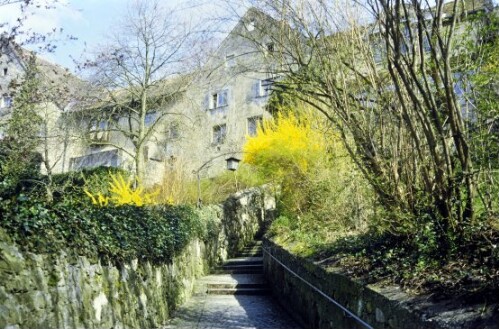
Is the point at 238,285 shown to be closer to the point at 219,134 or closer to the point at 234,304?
the point at 234,304

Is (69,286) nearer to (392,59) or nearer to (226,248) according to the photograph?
(392,59)

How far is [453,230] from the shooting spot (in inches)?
165

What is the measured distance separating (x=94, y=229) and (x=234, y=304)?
4738 mm

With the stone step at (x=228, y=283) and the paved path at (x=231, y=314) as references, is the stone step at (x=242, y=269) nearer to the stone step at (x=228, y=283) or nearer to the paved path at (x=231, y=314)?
the stone step at (x=228, y=283)

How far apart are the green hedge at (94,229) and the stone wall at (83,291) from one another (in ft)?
0.43

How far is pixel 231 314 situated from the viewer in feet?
27.4

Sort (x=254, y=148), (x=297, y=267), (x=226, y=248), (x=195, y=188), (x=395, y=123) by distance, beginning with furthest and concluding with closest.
→ (x=195, y=188) → (x=226, y=248) → (x=254, y=148) → (x=297, y=267) → (x=395, y=123)

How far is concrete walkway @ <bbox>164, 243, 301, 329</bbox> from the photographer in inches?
298

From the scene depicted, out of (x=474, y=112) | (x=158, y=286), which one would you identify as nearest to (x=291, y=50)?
(x=474, y=112)

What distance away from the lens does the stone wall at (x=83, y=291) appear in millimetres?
3670

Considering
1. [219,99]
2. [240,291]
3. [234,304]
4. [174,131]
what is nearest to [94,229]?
[234,304]

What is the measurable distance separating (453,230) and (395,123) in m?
1.62

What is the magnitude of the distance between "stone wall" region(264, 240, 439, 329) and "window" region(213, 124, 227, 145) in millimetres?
16851

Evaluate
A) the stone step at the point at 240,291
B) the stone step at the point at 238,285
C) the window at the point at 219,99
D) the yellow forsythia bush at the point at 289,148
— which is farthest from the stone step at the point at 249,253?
the window at the point at 219,99
